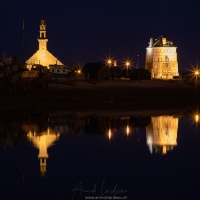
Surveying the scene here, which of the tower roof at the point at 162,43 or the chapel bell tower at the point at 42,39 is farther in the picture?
the tower roof at the point at 162,43

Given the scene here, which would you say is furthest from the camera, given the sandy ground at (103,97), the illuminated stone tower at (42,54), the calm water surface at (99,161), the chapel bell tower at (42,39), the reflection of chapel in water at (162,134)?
the illuminated stone tower at (42,54)

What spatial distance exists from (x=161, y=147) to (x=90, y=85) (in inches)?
1648

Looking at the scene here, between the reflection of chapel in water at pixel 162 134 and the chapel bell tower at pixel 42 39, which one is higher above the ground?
the chapel bell tower at pixel 42 39

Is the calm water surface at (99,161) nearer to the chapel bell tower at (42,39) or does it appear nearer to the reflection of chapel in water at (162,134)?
the reflection of chapel in water at (162,134)

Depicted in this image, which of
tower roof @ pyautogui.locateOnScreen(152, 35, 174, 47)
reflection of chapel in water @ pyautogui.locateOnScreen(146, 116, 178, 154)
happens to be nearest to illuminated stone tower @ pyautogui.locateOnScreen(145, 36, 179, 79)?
tower roof @ pyautogui.locateOnScreen(152, 35, 174, 47)

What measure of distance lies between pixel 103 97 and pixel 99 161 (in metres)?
39.0

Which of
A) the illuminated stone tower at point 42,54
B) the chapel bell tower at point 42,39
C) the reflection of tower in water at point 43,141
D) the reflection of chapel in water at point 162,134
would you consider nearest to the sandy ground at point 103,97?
the reflection of chapel in water at point 162,134

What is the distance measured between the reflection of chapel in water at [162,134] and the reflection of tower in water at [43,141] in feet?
15.2

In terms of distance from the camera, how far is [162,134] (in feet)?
88.4

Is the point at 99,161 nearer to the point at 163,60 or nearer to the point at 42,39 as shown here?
the point at 42,39

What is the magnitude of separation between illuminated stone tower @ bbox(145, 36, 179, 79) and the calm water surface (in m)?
63.5

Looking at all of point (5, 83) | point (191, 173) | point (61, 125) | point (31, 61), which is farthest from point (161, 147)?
point (31, 61)

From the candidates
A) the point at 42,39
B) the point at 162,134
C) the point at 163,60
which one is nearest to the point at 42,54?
the point at 42,39

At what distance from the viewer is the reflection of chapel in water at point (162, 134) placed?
885 inches
